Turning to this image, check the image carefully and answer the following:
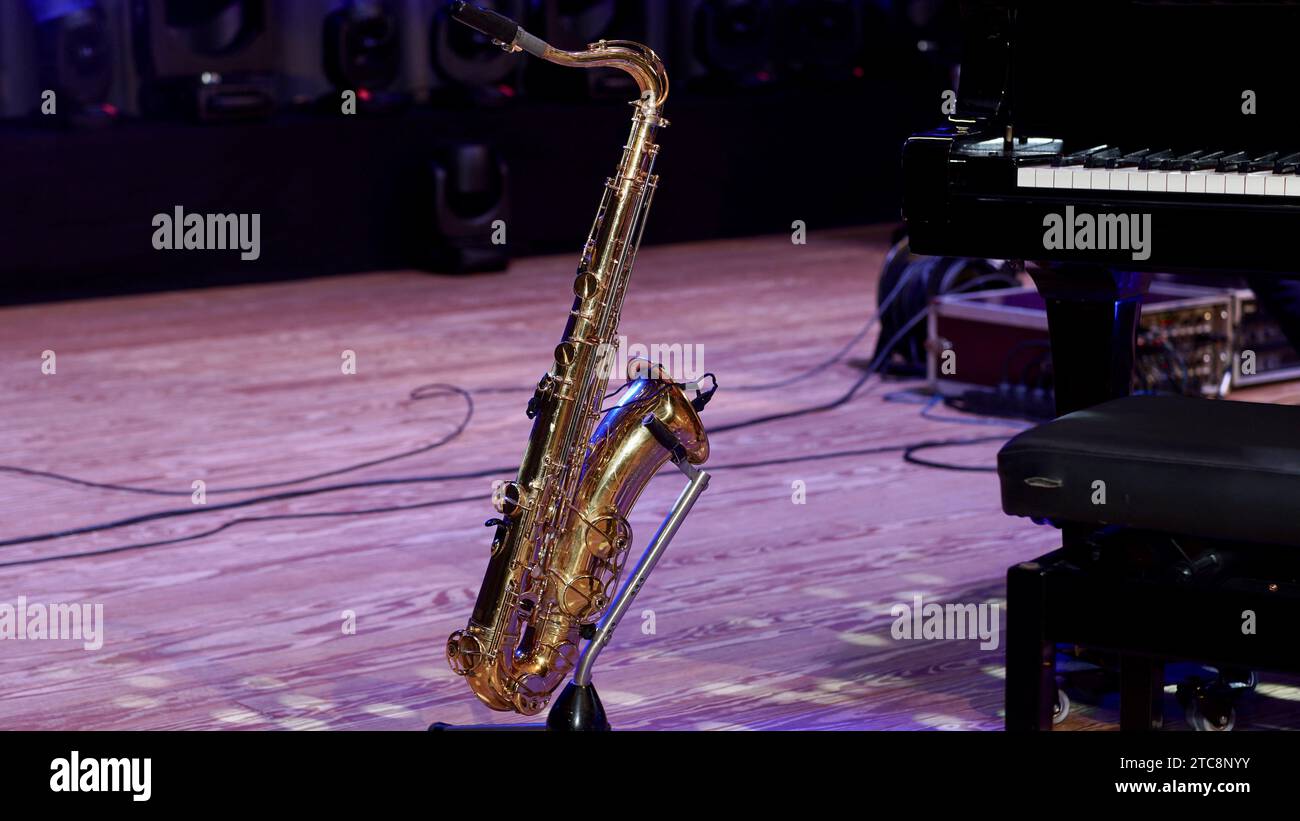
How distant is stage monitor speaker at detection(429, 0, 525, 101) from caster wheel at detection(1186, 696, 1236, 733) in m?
6.06

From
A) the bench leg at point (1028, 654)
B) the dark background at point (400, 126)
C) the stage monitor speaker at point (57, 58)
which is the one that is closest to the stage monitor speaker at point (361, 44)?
the dark background at point (400, 126)

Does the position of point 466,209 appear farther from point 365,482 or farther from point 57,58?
point 365,482

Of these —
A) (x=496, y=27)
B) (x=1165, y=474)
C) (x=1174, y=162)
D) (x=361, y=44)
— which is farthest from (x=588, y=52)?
(x=361, y=44)

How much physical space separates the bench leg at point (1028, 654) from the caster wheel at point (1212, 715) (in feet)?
1.44

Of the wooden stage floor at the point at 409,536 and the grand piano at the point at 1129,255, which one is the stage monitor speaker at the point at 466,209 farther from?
the grand piano at the point at 1129,255

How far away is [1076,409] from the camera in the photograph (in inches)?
125

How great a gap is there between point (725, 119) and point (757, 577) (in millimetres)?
5992

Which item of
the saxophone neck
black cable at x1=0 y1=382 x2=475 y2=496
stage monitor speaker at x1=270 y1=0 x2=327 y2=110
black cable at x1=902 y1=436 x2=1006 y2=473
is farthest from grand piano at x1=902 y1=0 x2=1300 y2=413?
stage monitor speaker at x1=270 y1=0 x2=327 y2=110

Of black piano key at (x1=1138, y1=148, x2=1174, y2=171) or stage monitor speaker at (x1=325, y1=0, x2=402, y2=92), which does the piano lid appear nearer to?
black piano key at (x1=1138, y1=148, x2=1174, y2=171)

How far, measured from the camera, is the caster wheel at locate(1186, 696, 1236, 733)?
10.0 ft

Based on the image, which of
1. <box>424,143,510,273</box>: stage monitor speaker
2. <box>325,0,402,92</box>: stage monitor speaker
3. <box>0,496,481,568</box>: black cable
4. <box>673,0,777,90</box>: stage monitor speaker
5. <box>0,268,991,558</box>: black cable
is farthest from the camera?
<box>673,0,777,90</box>: stage monitor speaker

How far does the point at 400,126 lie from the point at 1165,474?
6.42m
